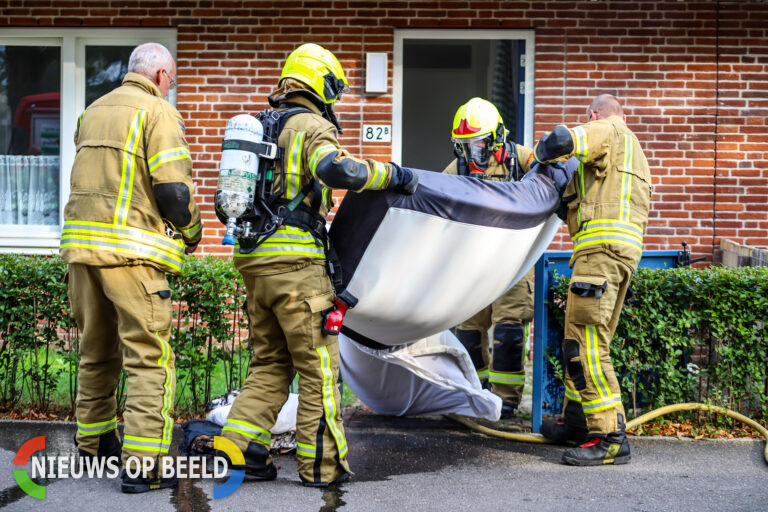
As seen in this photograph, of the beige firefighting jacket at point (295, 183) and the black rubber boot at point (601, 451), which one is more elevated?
the beige firefighting jacket at point (295, 183)

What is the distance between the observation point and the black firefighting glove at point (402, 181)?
4.04 metres

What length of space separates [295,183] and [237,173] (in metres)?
0.31

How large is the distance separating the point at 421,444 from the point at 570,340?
109cm

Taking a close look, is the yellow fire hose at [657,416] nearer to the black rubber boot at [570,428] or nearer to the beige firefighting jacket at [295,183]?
the black rubber boot at [570,428]

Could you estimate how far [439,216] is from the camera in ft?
14.1

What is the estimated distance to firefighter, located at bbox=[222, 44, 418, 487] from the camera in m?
4.07

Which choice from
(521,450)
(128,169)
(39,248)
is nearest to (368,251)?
(128,169)

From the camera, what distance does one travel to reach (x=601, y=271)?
462cm

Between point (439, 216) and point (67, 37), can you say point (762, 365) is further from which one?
point (67, 37)

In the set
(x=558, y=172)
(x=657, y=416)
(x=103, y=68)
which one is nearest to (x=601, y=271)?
(x=558, y=172)

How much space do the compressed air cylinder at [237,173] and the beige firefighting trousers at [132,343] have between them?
19.6 inches

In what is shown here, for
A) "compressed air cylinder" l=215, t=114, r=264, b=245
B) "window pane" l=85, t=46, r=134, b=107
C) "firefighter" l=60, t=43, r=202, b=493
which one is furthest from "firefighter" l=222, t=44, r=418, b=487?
"window pane" l=85, t=46, r=134, b=107

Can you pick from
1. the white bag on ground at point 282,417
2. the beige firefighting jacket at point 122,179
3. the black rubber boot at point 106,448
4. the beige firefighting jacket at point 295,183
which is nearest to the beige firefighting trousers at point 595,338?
the beige firefighting jacket at point 295,183

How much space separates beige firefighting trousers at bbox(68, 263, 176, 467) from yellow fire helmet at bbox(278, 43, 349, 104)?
1191 mm
